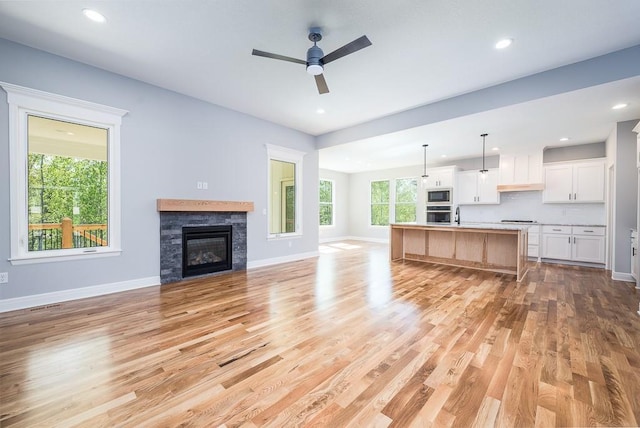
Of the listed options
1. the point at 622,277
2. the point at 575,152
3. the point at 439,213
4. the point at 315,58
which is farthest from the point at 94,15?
the point at 575,152

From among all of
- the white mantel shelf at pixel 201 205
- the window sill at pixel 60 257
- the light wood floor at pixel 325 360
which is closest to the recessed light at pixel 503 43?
the light wood floor at pixel 325 360

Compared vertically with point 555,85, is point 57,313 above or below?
below

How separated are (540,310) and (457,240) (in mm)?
2589

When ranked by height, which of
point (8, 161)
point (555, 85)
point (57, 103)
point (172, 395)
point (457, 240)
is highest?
point (555, 85)

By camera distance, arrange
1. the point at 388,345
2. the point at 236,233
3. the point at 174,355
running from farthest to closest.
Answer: the point at 236,233 < the point at 388,345 < the point at 174,355

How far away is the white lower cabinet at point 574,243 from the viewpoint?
18.6 feet

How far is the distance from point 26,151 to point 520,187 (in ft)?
30.1

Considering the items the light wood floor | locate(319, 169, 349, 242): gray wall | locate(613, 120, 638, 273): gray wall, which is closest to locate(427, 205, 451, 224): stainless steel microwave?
locate(613, 120, 638, 273): gray wall

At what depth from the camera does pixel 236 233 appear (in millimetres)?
5230

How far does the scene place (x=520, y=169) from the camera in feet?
22.2

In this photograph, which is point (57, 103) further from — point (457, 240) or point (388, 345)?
point (457, 240)

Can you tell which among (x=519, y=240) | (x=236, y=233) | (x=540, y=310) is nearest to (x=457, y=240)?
(x=519, y=240)

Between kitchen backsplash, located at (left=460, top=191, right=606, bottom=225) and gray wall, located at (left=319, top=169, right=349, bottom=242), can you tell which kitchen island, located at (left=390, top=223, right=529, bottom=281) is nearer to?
kitchen backsplash, located at (left=460, top=191, right=606, bottom=225)

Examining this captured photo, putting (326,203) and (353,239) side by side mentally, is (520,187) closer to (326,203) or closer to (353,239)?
(353,239)
